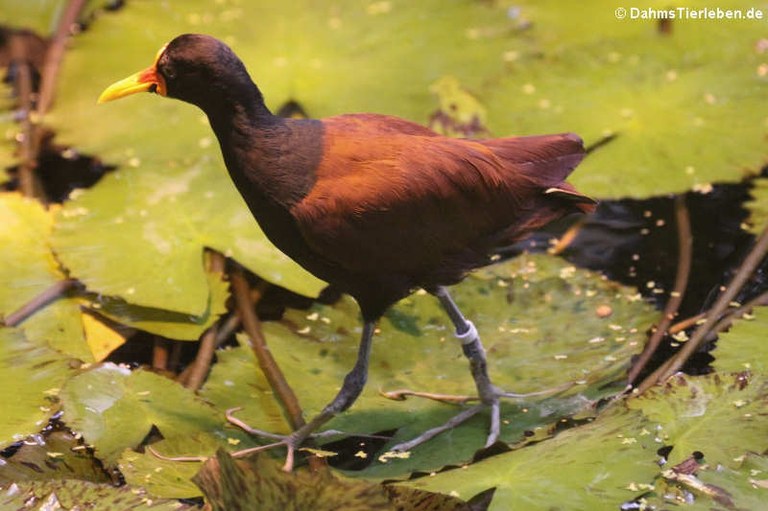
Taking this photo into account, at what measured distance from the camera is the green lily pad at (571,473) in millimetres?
2404

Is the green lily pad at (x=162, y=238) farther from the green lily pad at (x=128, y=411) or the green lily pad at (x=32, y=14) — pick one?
the green lily pad at (x=32, y=14)

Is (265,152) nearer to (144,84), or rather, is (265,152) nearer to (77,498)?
(144,84)

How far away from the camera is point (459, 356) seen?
3.04m

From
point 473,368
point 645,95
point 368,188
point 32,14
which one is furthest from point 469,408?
point 32,14

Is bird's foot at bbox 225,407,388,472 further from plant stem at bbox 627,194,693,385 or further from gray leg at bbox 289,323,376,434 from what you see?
plant stem at bbox 627,194,693,385

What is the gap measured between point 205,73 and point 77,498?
0.92 metres

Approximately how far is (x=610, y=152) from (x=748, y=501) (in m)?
1.56

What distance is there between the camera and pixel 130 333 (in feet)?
10.4

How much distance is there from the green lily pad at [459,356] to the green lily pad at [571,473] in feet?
0.55

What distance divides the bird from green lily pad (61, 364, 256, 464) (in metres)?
0.22

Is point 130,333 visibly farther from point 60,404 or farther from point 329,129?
point 329,129

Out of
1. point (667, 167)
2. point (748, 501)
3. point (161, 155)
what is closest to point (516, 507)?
point (748, 501)

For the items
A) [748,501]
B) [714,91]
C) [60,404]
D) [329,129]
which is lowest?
[748,501]

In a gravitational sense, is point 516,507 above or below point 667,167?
below
